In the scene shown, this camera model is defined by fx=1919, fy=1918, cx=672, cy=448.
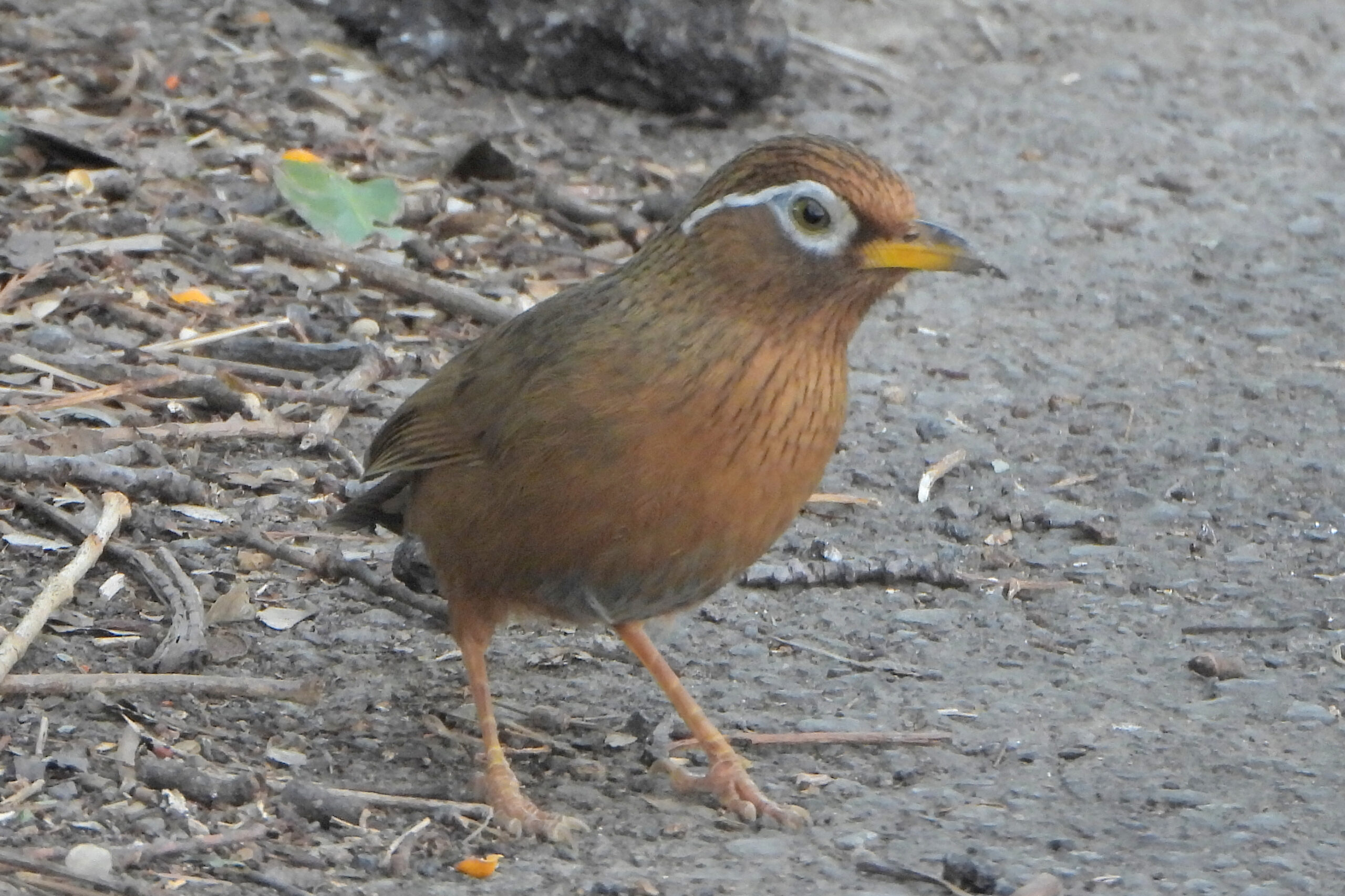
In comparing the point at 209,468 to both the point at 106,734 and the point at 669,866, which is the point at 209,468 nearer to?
the point at 106,734

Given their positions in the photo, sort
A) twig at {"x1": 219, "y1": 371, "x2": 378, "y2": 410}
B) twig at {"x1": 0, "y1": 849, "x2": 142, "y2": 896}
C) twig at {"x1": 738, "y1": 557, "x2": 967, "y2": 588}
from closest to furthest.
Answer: twig at {"x1": 0, "y1": 849, "x2": 142, "y2": 896} → twig at {"x1": 738, "y1": 557, "x2": 967, "y2": 588} → twig at {"x1": 219, "y1": 371, "x2": 378, "y2": 410}

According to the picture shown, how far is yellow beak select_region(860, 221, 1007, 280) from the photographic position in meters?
4.38

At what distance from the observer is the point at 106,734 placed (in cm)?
437

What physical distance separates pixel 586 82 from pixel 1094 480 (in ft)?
12.3

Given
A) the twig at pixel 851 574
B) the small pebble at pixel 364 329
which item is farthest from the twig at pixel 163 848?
the small pebble at pixel 364 329

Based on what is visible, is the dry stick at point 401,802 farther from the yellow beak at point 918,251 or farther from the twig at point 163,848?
the yellow beak at point 918,251

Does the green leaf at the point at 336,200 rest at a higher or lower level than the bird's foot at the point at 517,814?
higher

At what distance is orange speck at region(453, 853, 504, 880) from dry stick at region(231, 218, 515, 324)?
3.15 metres

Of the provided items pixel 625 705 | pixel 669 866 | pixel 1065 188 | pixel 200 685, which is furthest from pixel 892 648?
pixel 1065 188

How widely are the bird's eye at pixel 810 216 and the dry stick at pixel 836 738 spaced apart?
51.0 inches

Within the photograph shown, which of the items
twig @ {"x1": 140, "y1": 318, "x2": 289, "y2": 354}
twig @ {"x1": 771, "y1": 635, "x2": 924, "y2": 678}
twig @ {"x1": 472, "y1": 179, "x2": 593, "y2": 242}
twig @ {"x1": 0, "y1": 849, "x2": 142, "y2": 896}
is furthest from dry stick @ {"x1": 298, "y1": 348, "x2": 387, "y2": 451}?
twig @ {"x1": 0, "y1": 849, "x2": 142, "y2": 896}

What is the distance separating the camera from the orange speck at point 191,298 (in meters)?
6.84

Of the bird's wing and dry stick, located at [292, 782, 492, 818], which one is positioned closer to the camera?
dry stick, located at [292, 782, 492, 818]

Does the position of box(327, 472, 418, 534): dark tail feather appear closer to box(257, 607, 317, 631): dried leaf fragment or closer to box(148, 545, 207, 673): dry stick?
box(257, 607, 317, 631): dried leaf fragment
